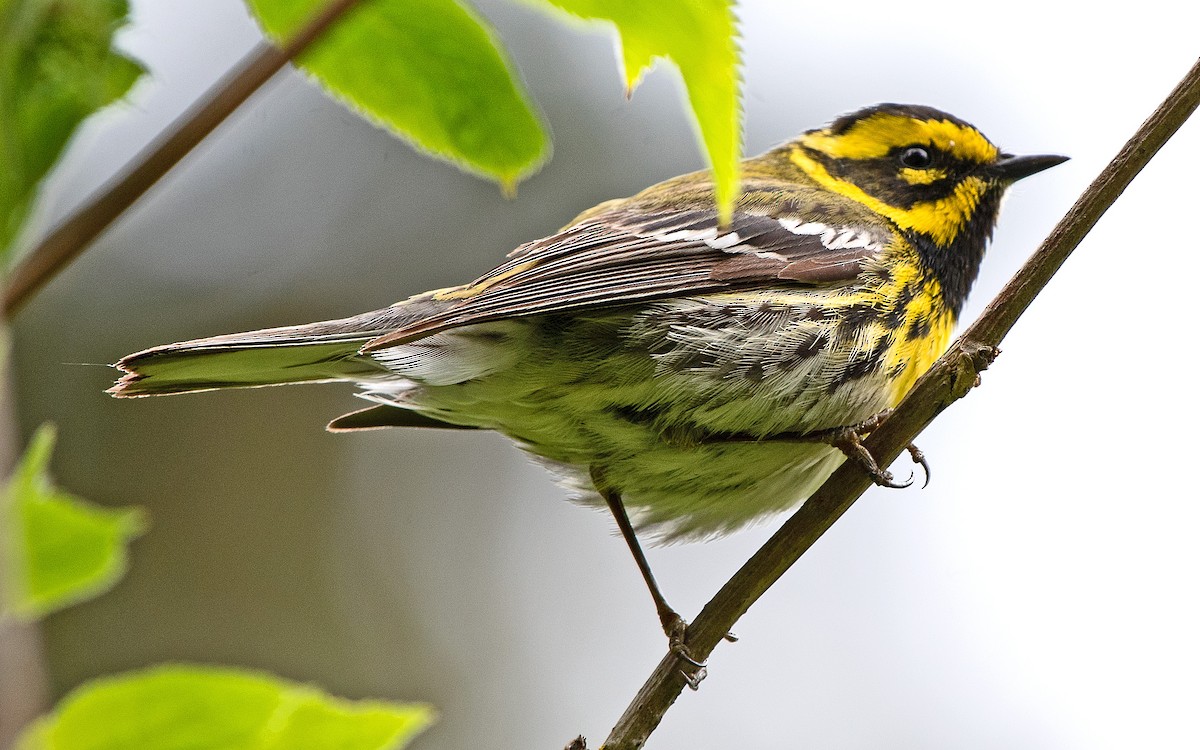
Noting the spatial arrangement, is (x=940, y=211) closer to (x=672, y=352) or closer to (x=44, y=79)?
(x=672, y=352)

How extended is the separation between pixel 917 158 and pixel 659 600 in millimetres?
2128

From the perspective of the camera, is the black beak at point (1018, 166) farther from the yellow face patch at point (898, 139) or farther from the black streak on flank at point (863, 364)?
the black streak on flank at point (863, 364)

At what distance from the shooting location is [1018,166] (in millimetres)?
4688

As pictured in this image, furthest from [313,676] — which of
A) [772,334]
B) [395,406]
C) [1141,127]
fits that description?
[1141,127]

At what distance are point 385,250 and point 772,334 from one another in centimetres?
743

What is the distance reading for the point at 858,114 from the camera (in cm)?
520

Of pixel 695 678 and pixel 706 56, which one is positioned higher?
pixel 706 56

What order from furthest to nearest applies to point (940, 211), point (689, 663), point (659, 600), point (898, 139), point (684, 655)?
1. point (898, 139)
2. point (940, 211)
3. point (659, 600)
4. point (689, 663)
5. point (684, 655)

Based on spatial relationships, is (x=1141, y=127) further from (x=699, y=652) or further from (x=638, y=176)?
(x=638, y=176)

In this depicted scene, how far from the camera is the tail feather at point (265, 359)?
271cm

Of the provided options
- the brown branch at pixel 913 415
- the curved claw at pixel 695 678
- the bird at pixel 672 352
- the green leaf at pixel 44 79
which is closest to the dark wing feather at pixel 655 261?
the bird at pixel 672 352

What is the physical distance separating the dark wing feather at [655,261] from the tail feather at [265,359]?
0.25 meters

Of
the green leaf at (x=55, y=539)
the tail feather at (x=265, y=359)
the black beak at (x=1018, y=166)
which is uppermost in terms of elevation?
the black beak at (x=1018, y=166)

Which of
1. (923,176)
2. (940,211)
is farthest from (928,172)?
(940,211)
